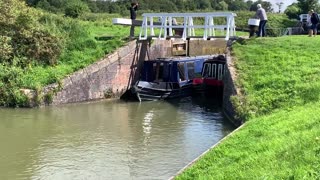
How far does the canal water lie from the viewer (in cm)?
945

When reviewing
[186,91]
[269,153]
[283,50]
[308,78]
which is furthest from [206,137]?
[186,91]

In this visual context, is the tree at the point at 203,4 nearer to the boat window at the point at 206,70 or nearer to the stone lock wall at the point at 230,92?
the boat window at the point at 206,70

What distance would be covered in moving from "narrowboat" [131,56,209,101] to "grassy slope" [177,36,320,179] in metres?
3.01

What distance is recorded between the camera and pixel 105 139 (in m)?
12.0

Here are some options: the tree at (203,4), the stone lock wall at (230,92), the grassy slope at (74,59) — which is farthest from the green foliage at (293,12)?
the stone lock wall at (230,92)

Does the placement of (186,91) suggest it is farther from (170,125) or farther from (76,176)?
(76,176)

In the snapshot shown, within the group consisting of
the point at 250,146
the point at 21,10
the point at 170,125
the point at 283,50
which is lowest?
the point at 170,125

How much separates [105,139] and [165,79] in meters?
8.11

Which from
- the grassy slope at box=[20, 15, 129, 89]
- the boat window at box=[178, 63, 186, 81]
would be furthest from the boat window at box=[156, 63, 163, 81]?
the grassy slope at box=[20, 15, 129, 89]

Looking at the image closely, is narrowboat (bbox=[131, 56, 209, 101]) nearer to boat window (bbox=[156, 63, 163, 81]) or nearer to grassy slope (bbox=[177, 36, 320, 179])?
boat window (bbox=[156, 63, 163, 81])

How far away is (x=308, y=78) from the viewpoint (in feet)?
45.1

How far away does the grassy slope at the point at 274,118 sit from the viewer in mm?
6164

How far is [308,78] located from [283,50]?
361cm

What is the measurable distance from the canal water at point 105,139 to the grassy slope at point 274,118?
4.35ft
